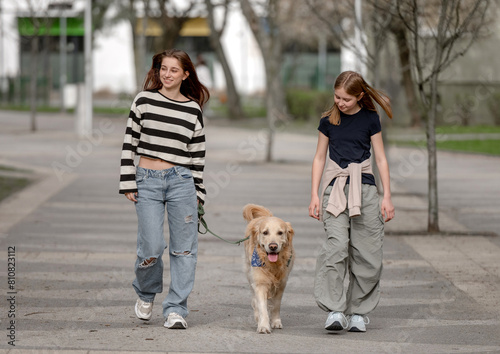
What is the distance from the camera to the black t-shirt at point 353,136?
6336 mm

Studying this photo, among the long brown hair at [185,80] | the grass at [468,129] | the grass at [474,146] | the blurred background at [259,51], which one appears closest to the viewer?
the long brown hair at [185,80]

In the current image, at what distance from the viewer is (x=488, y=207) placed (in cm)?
1322

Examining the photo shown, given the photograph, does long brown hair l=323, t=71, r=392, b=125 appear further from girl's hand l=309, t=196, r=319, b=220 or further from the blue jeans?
the blue jeans

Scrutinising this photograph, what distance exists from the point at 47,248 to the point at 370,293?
13.9 ft

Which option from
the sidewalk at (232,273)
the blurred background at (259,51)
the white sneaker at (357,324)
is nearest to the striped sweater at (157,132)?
the sidewalk at (232,273)

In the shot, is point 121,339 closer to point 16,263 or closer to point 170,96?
point 170,96

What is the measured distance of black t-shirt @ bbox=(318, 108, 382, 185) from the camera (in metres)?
6.34

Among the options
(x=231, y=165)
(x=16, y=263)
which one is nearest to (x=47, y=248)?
(x=16, y=263)

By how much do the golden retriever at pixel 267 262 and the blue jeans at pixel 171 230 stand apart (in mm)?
414

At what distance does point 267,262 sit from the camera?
6.22 meters

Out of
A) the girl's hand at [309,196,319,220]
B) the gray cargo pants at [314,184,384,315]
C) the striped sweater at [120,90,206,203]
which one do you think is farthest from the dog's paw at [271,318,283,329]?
the striped sweater at [120,90,206,203]

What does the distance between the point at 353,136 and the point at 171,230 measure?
1311mm

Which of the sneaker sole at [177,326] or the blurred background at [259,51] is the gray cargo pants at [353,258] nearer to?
the sneaker sole at [177,326]

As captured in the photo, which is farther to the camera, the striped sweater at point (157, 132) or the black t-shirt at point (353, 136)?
the black t-shirt at point (353, 136)
